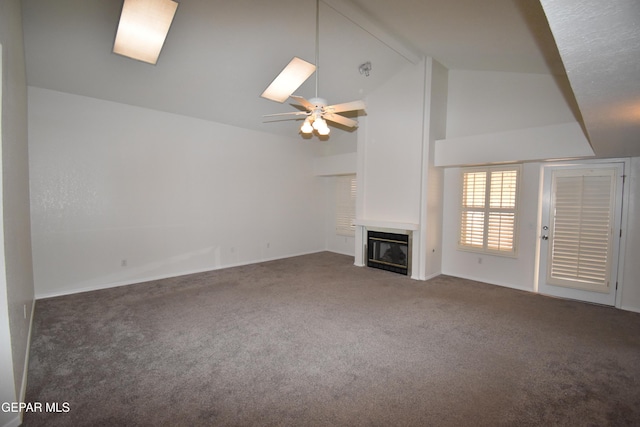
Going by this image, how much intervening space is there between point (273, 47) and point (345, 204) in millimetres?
4407

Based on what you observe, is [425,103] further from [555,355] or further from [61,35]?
[61,35]

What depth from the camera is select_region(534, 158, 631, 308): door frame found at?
3.95 metres

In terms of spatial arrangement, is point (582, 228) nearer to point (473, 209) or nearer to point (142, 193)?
point (473, 209)

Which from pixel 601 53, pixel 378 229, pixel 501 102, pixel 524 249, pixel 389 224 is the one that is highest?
pixel 501 102

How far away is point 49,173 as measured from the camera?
4.16 metres

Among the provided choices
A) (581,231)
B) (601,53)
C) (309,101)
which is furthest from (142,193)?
(581,231)

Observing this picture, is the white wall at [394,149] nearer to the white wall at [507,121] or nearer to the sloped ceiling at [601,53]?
the white wall at [507,121]

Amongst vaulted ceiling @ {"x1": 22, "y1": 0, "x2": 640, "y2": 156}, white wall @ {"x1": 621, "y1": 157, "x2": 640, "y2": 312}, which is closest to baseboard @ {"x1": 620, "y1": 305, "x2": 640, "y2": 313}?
white wall @ {"x1": 621, "y1": 157, "x2": 640, "y2": 312}

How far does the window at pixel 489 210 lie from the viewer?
4.84 m

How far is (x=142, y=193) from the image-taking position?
4.99 m

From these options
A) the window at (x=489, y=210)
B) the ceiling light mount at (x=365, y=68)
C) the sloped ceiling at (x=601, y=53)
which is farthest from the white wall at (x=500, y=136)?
the sloped ceiling at (x=601, y=53)

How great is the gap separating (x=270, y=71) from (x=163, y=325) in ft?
13.3

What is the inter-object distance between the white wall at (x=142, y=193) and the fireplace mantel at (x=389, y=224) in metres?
2.17

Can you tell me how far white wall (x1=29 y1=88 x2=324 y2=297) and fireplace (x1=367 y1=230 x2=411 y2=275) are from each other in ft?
7.60
